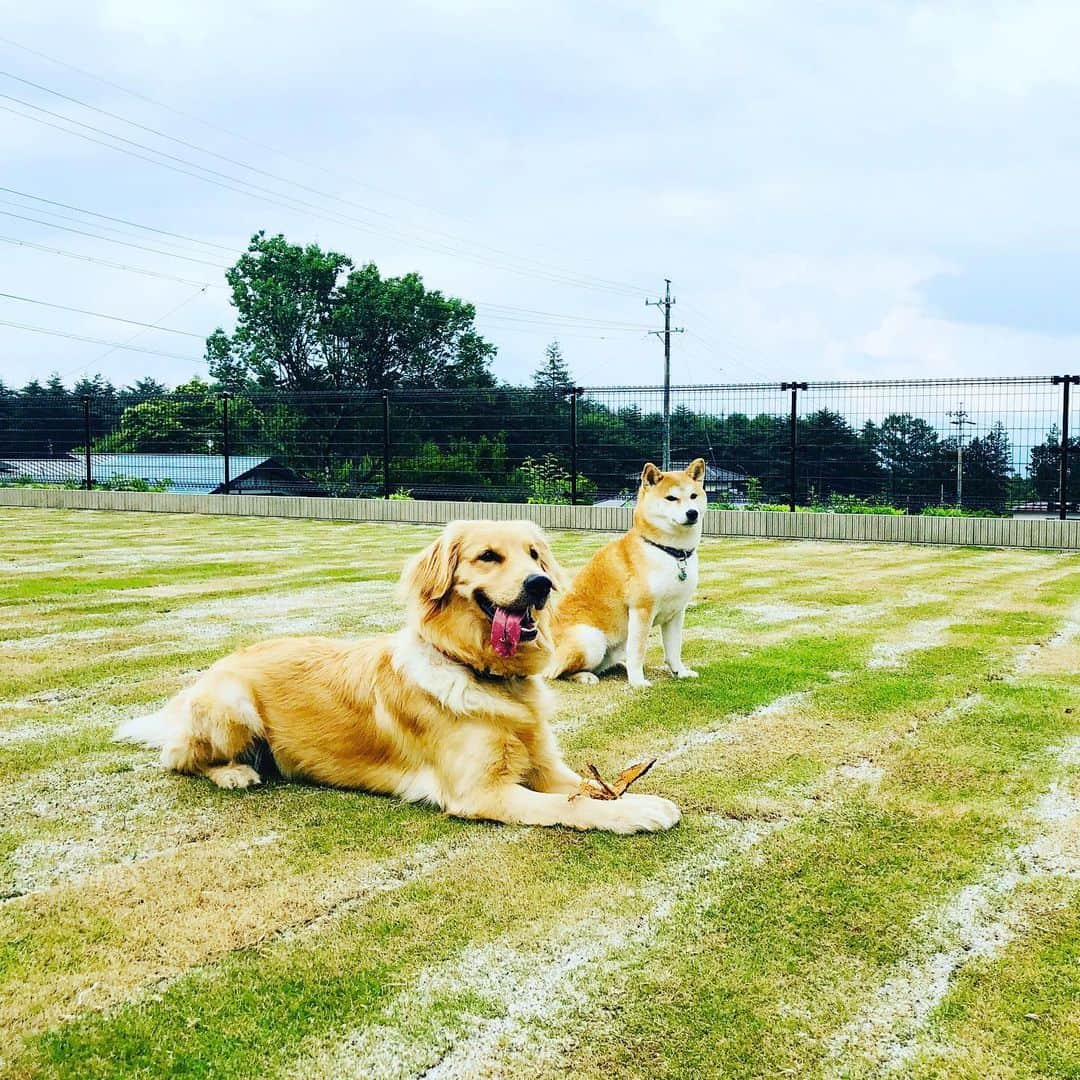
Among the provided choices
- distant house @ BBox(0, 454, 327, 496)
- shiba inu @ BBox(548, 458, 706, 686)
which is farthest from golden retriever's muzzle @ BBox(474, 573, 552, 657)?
distant house @ BBox(0, 454, 327, 496)

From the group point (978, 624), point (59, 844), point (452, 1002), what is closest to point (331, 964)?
A: point (452, 1002)

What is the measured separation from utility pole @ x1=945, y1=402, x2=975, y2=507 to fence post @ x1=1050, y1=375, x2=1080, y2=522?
118 centimetres

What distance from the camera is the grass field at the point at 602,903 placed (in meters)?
1.97

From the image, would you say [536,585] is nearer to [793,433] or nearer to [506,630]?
[506,630]

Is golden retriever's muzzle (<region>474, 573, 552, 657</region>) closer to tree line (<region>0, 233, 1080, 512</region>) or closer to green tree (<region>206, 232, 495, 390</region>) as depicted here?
tree line (<region>0, 233, 1080, 512</region>)

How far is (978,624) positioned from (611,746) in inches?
161

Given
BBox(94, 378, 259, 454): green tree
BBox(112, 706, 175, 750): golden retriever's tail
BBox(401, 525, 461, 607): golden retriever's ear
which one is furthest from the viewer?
BBox(94, 378, 259, 454): green tree

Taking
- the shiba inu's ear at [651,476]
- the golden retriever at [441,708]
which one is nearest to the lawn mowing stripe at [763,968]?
the golden retriever at [441,708]

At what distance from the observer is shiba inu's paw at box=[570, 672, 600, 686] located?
529 centimetres

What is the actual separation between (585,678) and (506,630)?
6.85ft

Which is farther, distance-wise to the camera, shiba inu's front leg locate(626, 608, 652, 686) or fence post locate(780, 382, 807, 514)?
fence post locate(780, 382, 807, 514)

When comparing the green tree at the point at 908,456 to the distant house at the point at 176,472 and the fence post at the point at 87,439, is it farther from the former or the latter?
the fence post at the point at 87,439

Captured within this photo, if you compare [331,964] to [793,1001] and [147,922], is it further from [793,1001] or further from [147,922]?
[793,1001]

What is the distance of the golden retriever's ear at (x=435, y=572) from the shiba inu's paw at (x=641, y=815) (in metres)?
0.93
